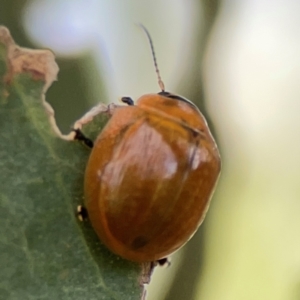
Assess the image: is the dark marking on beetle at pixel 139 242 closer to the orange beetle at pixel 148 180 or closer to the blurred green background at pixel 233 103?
the orange beetle at pixel 148 180

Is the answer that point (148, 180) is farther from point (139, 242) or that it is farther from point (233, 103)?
point (233, 103)

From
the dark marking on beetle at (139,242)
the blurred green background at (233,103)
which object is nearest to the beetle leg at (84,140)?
the dark marking on beetle at (139,242)

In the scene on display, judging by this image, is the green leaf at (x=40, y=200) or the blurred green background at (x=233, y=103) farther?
the blurred green background at (x=233, y=103)

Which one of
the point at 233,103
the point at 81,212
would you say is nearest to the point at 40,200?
the point at 81,212

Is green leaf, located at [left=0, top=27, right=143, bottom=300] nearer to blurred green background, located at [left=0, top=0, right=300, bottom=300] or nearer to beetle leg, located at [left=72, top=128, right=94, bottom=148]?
beetle leg, located at [left=72, top=128, right=94, bottom=148]

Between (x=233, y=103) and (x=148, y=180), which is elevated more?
(x=148, y=180)

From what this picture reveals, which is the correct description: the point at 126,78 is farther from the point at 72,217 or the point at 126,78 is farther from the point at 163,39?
the point at 72,217
